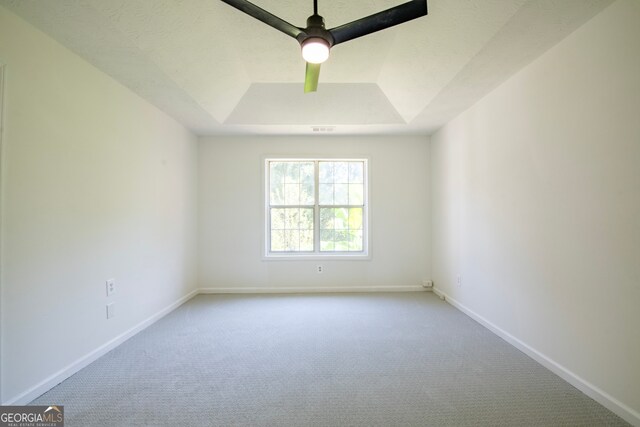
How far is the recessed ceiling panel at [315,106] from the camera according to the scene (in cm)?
301

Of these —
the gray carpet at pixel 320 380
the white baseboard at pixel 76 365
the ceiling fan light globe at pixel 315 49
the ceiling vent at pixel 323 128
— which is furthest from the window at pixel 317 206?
the ceiling fan light globe at pixel 315 49

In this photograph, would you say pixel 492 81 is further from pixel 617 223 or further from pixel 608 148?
pixel 617 223

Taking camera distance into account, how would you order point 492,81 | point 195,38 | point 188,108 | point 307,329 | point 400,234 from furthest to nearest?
point 400,234, point 188,108, point 307,329, point 492,81, point 195,38

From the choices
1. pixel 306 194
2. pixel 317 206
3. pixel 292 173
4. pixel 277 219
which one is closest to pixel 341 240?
pixel 317 206

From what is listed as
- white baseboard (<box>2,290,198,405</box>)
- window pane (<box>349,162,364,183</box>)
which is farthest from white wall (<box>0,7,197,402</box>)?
window pane (<box>349,162,364,183</box>)

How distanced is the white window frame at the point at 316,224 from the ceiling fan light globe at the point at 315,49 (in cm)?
260

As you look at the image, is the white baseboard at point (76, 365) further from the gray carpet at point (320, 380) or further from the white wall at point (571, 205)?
the white wall at point (571, 205)

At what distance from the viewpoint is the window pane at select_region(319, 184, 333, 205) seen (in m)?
4.32

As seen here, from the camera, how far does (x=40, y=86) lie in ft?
6.03

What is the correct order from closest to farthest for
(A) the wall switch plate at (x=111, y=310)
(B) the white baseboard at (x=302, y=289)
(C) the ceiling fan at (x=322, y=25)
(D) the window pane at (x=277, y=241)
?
(C) the ceiling fan at (x=322, y=25), (A) the wall switch plate at (x=111, y=310), (B) the white baseboard at (x=302, y=289), (D) the window pane at (x=277, y=241)

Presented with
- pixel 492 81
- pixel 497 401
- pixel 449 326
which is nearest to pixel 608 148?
pixel 492 81

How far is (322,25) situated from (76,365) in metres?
2.82

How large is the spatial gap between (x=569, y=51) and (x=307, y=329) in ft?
9.92

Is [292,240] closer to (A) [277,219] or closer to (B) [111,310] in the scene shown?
(A) [277,219]
